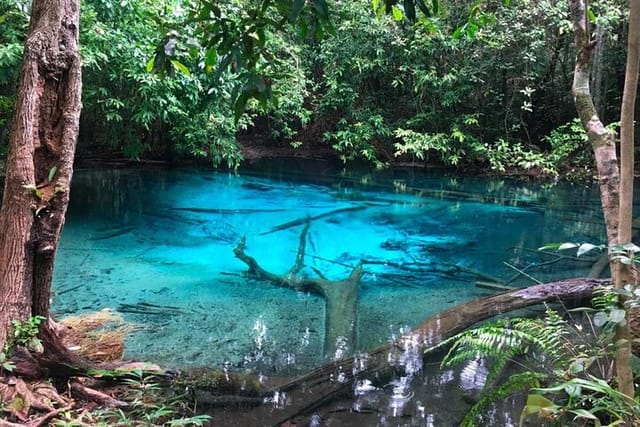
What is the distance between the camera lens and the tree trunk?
2.16 meters

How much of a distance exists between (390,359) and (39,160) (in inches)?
85.1

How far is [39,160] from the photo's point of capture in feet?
7.36

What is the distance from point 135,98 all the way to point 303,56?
5729 millimetres

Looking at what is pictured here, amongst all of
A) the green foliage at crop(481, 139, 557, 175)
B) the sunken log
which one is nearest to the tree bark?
the sunken log

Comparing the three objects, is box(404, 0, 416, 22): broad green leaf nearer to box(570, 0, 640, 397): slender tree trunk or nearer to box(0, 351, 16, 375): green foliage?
box(570, 0, 640, 397): slender tree trunk

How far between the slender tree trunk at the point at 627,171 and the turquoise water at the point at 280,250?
2.02m

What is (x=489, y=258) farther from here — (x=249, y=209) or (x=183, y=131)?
(x=183, y=131)

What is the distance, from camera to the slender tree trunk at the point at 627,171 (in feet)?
4.86

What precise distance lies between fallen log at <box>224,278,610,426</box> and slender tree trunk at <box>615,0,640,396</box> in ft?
5.03

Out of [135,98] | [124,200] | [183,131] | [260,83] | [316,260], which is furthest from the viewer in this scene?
[183,131]

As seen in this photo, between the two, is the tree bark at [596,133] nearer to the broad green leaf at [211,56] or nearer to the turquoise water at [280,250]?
the broad green leaf at [211,56]

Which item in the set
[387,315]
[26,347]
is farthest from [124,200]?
[26,347]

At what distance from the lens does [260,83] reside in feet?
4.91

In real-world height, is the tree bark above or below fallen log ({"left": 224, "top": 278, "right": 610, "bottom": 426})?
above
